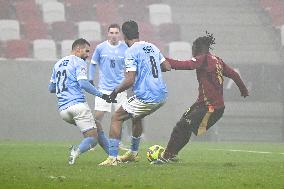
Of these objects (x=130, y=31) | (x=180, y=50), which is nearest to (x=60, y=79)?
(x=130, y=31)

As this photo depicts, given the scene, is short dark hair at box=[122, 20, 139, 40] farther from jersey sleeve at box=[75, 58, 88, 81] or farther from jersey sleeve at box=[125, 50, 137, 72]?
jersey sleeve at box=[75, 58, 88, 81]

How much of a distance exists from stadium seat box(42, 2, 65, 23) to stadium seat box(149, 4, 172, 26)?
103 inches

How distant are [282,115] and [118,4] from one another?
646 cm

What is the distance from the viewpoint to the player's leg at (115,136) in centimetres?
1110

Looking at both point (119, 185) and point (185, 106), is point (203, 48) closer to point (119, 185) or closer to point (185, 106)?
point (119, 185)

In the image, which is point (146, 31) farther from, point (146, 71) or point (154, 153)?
point (146, 71)

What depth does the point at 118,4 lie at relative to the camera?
25234 mm

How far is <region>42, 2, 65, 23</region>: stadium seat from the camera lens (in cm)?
2416

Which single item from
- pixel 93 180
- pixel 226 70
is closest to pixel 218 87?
pixel 226 70

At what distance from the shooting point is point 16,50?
22406mm

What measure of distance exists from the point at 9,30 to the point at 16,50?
0.98 m

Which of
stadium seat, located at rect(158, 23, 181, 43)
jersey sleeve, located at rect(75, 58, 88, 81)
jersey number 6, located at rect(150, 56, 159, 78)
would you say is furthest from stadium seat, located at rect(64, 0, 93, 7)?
jersey number 6, located at rect(150, 56, 159, 78)

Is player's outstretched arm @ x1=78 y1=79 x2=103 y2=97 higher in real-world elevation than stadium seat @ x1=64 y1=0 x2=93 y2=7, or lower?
lower

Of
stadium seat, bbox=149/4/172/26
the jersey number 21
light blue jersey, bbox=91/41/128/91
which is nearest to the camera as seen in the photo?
the jersey number 21
